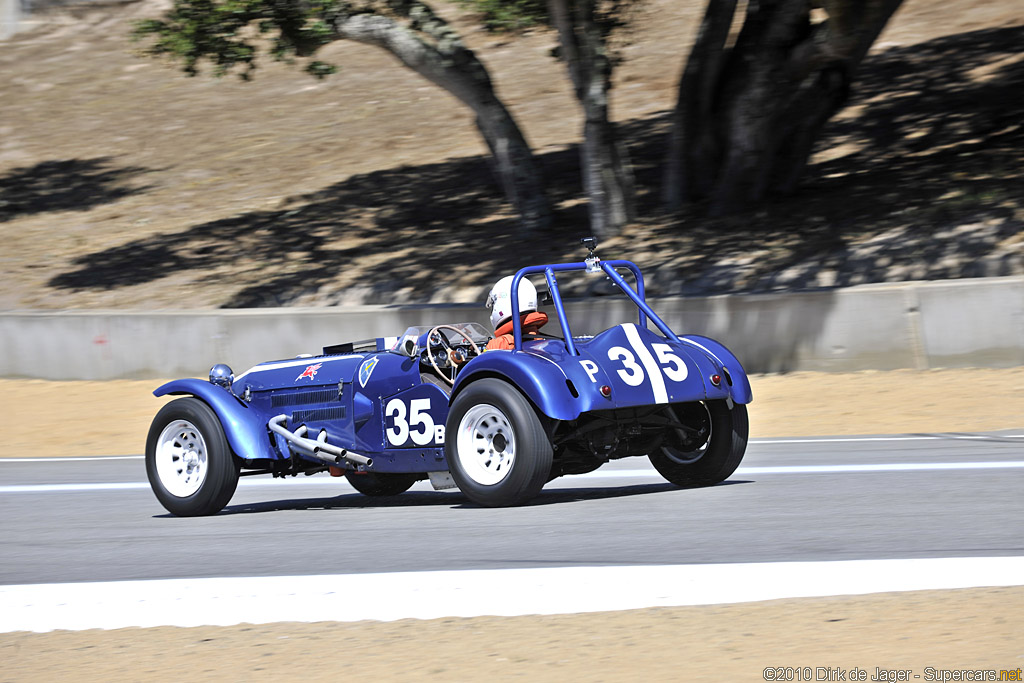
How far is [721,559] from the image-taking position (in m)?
6.63

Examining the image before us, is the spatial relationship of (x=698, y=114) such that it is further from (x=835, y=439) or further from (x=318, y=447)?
(x=318, y=447)

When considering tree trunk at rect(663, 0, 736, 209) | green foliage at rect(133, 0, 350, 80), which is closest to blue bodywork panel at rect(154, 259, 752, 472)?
green foliage at rect(133, 0, 350, 80)

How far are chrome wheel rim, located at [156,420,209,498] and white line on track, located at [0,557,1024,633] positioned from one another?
2654mm

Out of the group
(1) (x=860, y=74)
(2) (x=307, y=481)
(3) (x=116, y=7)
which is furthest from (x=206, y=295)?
(3) (x=116, y=7)

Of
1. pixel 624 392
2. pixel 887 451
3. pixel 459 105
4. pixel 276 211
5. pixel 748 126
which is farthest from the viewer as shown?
pixel 459 105

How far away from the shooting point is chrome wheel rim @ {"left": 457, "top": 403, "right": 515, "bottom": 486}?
834 centimetres

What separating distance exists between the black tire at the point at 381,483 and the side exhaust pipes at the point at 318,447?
0.85 metres

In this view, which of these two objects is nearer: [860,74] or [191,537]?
[191,537]

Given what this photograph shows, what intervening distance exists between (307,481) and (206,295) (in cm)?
1150

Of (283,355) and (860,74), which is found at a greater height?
(860,74)

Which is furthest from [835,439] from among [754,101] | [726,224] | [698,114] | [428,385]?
[698,114]

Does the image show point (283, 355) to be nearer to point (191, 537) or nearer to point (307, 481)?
point (307, 481)

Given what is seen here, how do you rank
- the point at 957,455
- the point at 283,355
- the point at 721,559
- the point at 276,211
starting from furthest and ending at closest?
the point at 276,211 < the point at 283,355 < the point at 957,455 < the point at 721,559

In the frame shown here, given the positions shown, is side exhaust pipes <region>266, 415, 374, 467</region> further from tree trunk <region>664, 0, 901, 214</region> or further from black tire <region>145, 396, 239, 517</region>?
tree trunk <region>664, 0, 901, 214</region>
